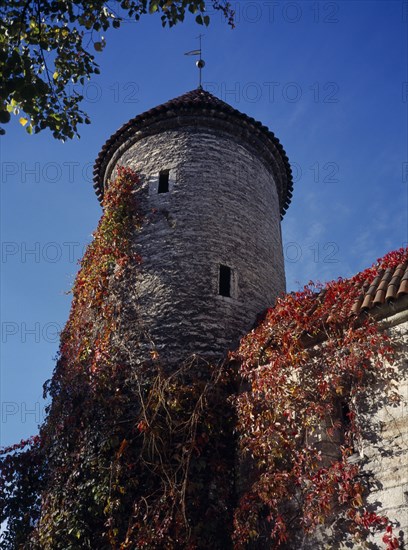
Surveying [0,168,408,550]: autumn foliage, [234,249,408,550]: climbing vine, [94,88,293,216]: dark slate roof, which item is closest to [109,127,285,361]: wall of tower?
[94,88,293,216]: dark slate roof

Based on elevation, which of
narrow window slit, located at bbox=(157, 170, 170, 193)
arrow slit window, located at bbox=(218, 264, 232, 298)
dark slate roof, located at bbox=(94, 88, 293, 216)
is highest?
dark slate roof, located at bbox=(94, 88, 293, 216)

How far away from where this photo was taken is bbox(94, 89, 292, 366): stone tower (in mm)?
9305

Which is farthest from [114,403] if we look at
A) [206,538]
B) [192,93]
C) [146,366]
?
[192,93]

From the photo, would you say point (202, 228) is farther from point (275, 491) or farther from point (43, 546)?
point (43, 546)

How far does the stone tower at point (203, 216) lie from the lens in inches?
366

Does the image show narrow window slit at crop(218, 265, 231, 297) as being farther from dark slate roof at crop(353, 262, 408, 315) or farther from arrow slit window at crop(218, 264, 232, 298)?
dark slate roof at crop(353, 262, 408, 315)

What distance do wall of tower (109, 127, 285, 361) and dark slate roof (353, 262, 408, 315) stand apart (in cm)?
238

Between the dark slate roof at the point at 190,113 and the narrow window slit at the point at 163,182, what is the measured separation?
1407mm

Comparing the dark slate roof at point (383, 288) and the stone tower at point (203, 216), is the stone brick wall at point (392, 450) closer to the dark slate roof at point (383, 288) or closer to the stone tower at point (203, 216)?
the dark slate roof at point (383, 288)

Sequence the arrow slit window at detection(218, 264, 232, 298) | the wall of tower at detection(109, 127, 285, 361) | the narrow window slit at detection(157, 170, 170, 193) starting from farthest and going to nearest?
the narrow window slit at detection(157, 170, 170, 193) → the arrow slit window at detection(218, 264, 232, 298) → the wall of tower at detection(109, 127, 285, 361)

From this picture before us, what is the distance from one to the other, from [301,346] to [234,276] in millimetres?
2672

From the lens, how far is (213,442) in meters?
7.92

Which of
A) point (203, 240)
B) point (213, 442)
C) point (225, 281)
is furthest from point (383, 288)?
point (203, 240)

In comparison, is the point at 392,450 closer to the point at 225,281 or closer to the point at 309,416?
the point at 309,416
